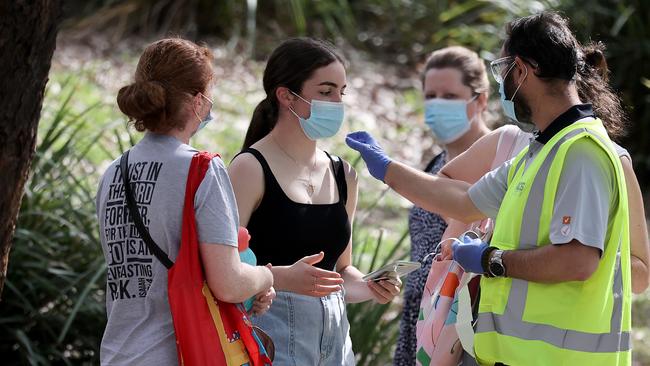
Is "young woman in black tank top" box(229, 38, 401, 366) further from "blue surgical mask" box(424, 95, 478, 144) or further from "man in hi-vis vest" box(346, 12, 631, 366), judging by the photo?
"blue surgical mask" box(424, 95, 478, 144)

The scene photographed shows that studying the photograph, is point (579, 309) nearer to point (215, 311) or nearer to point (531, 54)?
point (531, 54)

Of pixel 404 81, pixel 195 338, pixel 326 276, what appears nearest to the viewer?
pixel 195 338

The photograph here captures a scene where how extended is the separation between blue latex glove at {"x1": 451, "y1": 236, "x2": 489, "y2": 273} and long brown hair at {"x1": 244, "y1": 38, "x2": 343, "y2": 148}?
922mm

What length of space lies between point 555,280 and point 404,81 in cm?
788

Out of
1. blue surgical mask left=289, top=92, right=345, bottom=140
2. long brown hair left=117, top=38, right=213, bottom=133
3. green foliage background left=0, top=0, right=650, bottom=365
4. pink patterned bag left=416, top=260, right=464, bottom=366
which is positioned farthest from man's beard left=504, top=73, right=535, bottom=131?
green foliage background left=0, top=0, right=650, bottom=365

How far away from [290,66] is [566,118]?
1.08m

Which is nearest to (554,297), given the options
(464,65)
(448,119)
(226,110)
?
(448,119)

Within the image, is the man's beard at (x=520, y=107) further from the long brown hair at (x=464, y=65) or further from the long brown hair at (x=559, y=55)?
the long brown hair at (x=464, y=65)

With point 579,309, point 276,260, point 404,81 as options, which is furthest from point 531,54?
point 404,81

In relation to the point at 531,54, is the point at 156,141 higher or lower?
lower

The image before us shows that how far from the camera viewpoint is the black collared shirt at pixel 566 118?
9.83 ft

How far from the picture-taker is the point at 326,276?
11.0ft

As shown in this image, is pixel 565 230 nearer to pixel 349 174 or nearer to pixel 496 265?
pixel 496 265

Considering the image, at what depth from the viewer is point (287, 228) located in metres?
3.45
